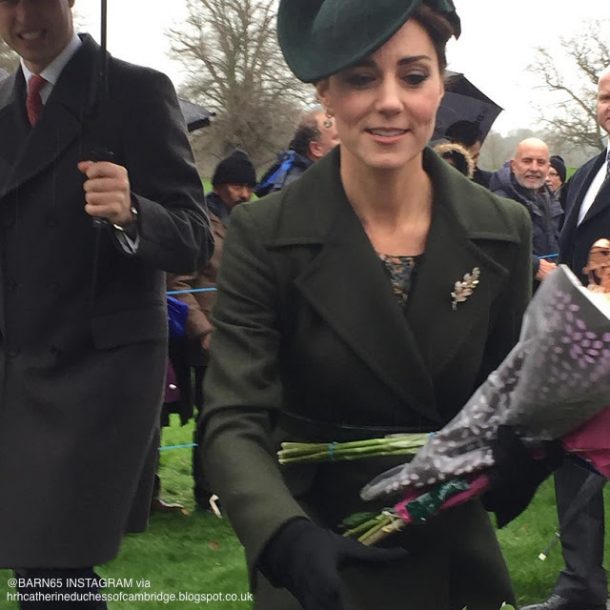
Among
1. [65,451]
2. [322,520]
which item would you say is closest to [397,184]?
[322,520]

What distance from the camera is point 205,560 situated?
5.43 m

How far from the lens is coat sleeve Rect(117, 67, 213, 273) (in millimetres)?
3352

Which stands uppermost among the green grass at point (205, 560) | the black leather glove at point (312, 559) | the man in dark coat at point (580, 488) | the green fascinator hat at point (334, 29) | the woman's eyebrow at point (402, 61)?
the green fascinator hat at point (334, 29)

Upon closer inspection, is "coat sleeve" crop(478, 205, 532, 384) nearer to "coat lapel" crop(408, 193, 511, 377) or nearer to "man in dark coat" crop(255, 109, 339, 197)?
"coat lapel" crop(408, 193, 511, 377)

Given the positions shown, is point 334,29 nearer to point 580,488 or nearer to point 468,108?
point 580,488

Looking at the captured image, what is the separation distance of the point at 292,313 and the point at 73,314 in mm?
1279

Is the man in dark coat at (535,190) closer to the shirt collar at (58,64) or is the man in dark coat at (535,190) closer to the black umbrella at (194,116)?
the black umbrella at (194,116)

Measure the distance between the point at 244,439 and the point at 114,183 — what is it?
1222 millimetres

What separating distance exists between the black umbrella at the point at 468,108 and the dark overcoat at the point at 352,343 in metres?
5.62

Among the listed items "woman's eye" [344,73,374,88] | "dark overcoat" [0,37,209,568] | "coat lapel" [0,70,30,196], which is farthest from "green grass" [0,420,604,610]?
"woman's eye" [344,73,374,88]

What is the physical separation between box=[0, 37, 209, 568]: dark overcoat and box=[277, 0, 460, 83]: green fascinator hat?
3.93ft

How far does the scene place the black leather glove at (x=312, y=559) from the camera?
1.81m

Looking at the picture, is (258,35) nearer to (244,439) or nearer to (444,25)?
(444,25)

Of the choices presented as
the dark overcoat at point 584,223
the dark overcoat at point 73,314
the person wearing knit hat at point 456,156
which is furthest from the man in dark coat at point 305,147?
the dark overcoat at point 73,314
